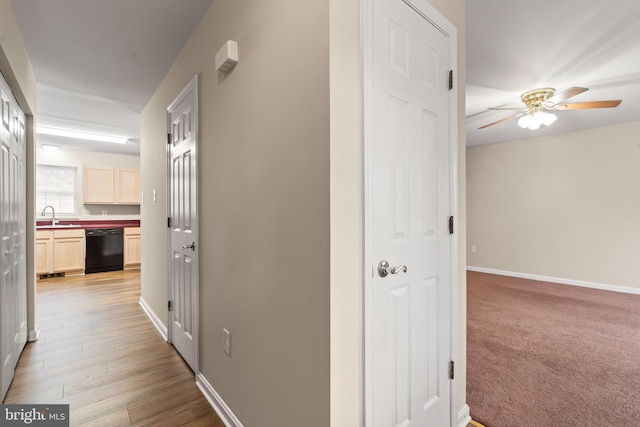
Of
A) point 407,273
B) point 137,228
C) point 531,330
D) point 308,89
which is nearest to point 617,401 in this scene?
point 531,330

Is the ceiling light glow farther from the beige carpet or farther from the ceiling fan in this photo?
the beige carpet

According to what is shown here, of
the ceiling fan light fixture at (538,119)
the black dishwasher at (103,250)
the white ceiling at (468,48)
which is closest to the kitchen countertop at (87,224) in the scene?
the black dishwasher at (103,250)

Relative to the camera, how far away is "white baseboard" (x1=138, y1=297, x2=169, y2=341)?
2887mm

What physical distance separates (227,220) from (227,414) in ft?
3.73

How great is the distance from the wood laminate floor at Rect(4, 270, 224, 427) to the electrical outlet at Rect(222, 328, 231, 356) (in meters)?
0.42

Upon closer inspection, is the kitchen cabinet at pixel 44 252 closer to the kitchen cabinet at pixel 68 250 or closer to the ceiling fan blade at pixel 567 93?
the kitchen cabinet at pixel 68 250

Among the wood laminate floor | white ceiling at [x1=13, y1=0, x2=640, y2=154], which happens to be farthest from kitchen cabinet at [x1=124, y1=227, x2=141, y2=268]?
white ceiling at [x1=13, y1=0, x2=640, y2=154]

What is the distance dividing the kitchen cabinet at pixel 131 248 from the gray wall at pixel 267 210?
194 inches

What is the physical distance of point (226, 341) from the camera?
69.7 inches

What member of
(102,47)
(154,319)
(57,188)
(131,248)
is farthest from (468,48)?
(57,188)

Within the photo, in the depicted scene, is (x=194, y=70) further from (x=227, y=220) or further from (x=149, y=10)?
(x=227, y=220)

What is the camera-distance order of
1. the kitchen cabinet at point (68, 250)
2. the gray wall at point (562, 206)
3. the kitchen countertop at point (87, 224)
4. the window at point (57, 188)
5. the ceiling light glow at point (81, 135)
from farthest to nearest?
the window at point (57, 188)
the kitchen countertop at point (87, 224)
the kitchen cabinet at point (68, 250)
the ceiling light glow at point (81, 135)
the gray wall at point (562, 206)

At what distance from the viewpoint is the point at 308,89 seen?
116 cm

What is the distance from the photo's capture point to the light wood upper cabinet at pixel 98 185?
6.04 meters
